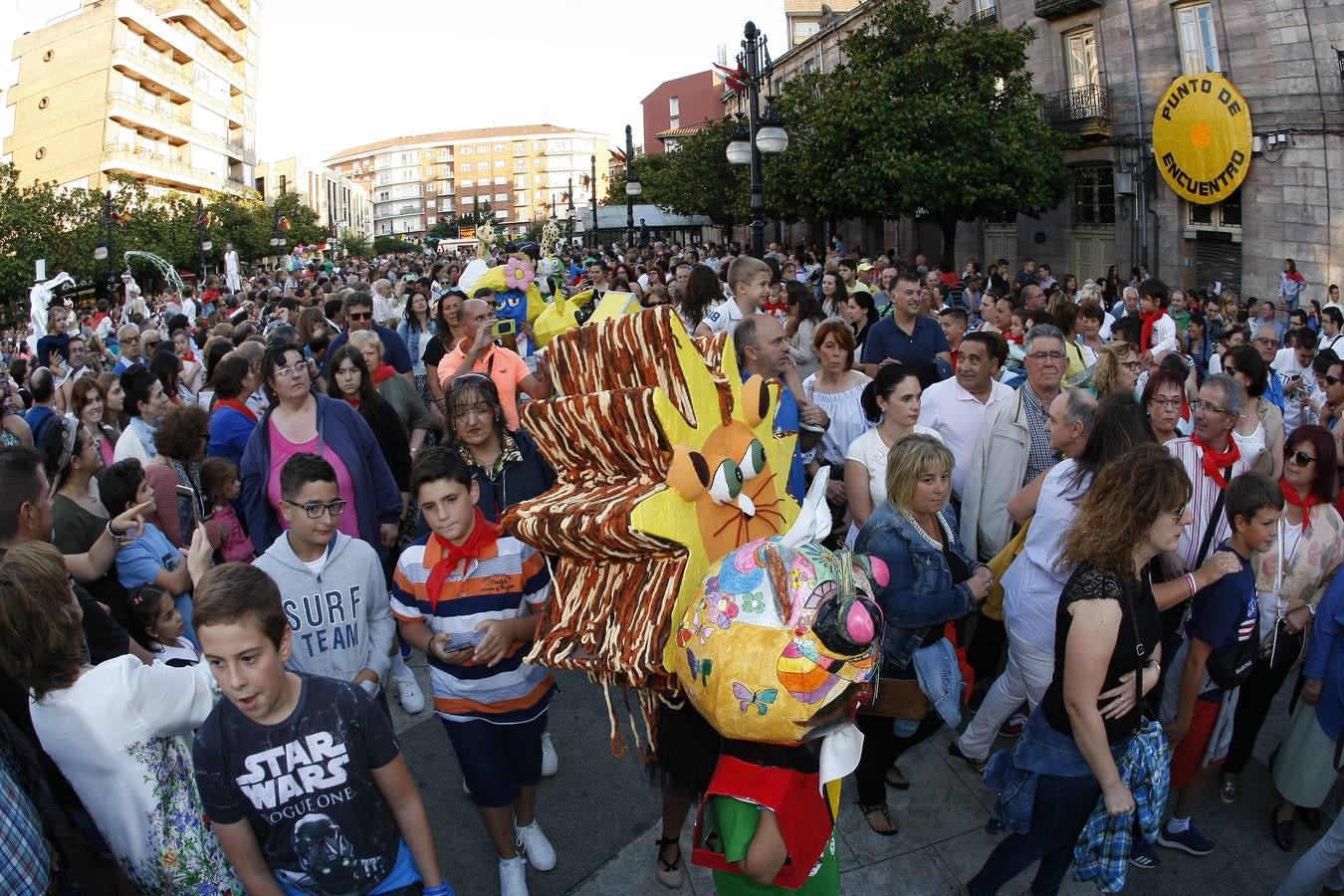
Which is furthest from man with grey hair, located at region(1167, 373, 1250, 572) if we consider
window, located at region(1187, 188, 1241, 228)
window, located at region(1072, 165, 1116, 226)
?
window, located at region(1072, 165, 1116, 226)

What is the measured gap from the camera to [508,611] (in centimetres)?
358

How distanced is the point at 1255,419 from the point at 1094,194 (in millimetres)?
19320

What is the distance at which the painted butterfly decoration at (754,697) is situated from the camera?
256 cm

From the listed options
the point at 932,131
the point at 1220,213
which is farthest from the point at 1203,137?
the point at 932,131

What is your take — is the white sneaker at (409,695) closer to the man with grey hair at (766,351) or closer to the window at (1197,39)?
the man with grey hair at (766,351)

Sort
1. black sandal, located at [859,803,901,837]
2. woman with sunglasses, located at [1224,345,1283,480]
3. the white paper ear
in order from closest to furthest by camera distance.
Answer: the white paper ear, black sandal, located at [859,803,901,837], woman with sunglasses, located at [1224,345,1283,480]

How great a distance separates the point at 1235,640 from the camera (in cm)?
388

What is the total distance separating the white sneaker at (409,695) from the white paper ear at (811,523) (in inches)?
124

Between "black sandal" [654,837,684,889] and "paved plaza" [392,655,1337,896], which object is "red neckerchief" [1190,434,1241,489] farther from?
"black sandal" [654,837,684,889]

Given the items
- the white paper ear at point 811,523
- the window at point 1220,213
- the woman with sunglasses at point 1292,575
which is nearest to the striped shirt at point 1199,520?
the woman with sunglasses at point 1292,575

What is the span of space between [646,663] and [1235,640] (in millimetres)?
2554

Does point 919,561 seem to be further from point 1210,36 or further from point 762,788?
point 1210,36

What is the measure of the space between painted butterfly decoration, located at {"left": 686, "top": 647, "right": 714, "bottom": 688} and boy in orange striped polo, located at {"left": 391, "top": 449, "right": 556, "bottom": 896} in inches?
39.2

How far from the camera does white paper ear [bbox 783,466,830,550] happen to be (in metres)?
2.72
